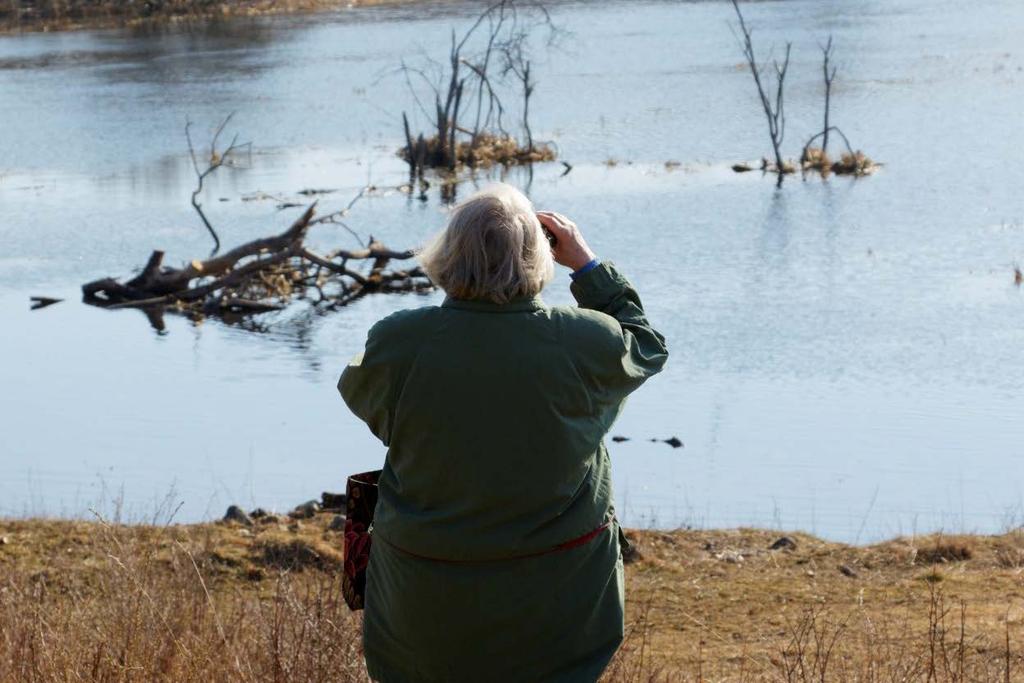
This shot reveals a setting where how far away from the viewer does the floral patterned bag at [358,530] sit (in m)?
3.42

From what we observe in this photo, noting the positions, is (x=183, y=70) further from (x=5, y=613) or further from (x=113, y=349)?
(x=5, y=613)

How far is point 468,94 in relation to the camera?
4194cm

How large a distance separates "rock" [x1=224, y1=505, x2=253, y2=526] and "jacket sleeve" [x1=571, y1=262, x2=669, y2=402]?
631 cm

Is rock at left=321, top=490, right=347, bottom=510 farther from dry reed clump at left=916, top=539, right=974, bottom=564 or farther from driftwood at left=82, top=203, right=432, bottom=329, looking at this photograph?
driftwood at left=82, top=203, right=432, bottom=329

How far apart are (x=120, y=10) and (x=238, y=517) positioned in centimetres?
6778

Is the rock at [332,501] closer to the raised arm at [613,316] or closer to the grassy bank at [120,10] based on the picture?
the raised arm at [613,316]

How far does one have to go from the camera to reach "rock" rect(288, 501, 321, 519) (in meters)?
9.66

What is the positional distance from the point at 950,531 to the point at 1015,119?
25.5 meters

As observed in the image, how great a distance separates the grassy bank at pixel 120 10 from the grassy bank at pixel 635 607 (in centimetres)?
6545

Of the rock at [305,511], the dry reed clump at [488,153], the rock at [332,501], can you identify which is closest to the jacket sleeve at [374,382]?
the rock at [305,511]

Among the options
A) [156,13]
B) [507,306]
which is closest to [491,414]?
[507,306]

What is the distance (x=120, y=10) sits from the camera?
2869 inches

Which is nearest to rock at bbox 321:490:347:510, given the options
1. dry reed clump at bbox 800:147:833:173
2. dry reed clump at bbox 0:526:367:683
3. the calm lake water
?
the calm lake water

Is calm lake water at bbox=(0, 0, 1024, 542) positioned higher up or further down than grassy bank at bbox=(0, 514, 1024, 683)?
further down
